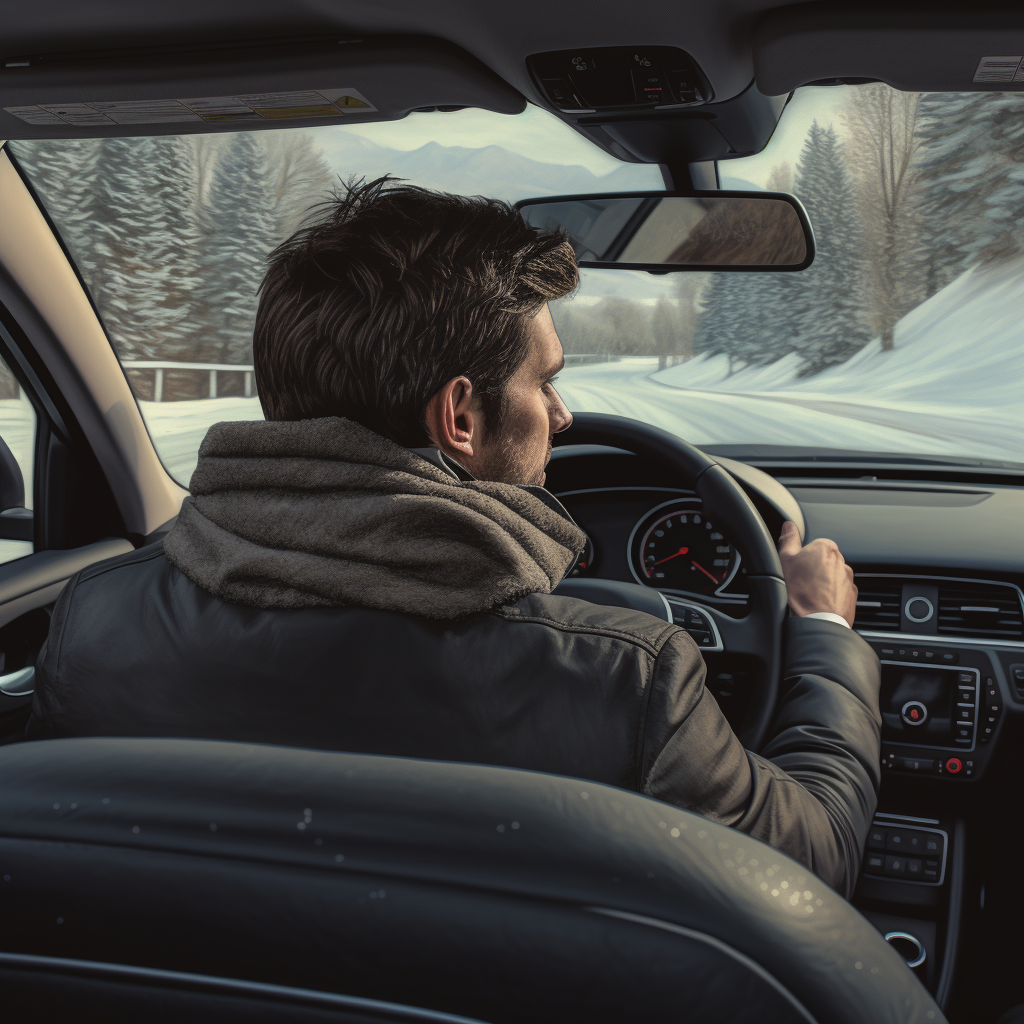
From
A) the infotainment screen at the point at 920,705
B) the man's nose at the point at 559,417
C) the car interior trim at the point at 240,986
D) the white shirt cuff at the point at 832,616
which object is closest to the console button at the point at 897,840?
the infotainment screen at the point at 920,705

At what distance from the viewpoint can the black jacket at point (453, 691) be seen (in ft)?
3.42

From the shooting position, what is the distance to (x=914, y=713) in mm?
2557

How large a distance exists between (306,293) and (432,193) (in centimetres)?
27

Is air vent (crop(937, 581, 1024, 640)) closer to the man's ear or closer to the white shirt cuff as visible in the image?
the white shirt cuff

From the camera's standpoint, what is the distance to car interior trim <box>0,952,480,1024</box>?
604 millimetres

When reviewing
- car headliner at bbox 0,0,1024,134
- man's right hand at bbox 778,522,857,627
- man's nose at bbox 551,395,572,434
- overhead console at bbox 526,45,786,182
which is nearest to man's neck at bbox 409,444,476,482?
man's nose at bbox 551,395,572,434

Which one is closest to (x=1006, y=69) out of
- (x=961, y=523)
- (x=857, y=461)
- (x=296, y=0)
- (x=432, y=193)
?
(x=432, y=193)

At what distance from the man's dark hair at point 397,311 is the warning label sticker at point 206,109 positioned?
2.64 ft

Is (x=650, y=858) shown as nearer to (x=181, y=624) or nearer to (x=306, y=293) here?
(x=181, y=624)

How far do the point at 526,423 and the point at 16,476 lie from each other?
2.25 m

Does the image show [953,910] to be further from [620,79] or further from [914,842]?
[620,79]

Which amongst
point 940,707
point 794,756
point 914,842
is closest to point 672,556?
point 940,707

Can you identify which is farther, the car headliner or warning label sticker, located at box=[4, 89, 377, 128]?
warning label sticker, located at box=[4, 89, 377, 128]

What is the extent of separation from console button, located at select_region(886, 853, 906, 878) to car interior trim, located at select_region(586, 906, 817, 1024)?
228 cm
